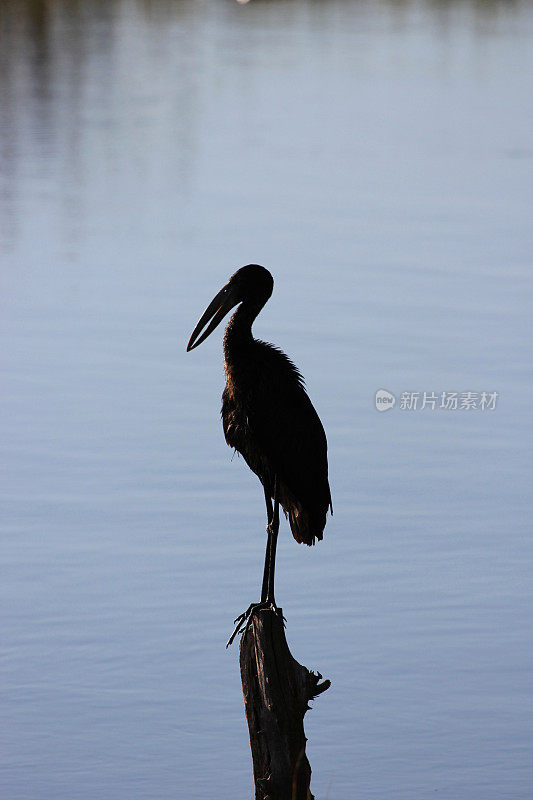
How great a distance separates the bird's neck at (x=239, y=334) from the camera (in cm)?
564

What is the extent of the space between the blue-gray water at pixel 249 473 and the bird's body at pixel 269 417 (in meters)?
1.62

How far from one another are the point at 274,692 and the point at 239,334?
4.35ft

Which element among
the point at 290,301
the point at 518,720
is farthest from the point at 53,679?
the point at 290,301

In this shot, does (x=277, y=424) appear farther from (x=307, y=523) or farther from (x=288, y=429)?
(x=307, y=523)

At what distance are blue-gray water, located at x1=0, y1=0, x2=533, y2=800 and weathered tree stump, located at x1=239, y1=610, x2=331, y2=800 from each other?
159cm

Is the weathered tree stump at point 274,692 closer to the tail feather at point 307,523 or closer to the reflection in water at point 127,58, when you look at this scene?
the tail feather at point 307,523

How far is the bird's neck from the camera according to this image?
18.5ft

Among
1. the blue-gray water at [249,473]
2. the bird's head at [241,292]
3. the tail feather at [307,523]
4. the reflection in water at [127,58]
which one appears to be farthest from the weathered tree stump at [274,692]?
the reflection in water at [127,58]

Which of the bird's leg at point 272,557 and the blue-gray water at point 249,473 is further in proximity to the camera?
the blue-gray water at point 249,473

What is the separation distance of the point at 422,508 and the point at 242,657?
417 centimetres

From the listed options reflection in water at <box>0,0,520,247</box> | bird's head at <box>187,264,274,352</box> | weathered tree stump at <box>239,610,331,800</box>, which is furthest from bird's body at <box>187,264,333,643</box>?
reflection in water at <box>0,0,520,247</box>

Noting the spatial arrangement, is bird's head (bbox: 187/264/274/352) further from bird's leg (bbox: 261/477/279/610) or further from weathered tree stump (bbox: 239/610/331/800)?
weathered tree stump (bbox: 239/610/331/800)

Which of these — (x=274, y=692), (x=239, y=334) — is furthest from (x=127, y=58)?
(x=274, y=692)

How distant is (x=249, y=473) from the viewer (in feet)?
31.7
